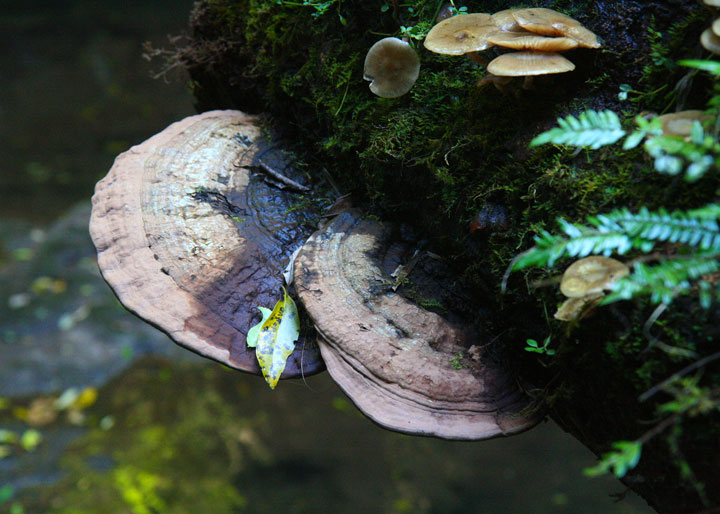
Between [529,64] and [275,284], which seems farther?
[275,284]

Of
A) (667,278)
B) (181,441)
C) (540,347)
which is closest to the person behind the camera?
(667,278)

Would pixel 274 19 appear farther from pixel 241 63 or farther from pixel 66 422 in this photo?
pixel 66 422

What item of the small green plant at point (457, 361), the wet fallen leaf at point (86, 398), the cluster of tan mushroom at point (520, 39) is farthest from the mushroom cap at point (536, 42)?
the wet fallen leaf at point (86, 398)

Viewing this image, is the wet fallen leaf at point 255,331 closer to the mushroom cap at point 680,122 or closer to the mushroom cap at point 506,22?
the mushroom cap at point 506,22

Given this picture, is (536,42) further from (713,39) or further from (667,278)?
(667,278)

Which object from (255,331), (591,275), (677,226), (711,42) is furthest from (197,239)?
(711,42)

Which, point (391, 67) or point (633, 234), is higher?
point (391, 67)
